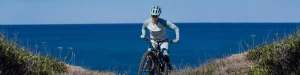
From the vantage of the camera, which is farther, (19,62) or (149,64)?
(149,64)

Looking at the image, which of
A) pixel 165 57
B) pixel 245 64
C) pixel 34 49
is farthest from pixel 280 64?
pixel 34 49

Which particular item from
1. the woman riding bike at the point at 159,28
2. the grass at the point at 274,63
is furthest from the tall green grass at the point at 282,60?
the woman riding bike at the point at 159,28

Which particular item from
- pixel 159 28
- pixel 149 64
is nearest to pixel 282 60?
pixel 159 28

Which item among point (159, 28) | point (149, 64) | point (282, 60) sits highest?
point (159, 28)

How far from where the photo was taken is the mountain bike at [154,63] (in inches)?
483

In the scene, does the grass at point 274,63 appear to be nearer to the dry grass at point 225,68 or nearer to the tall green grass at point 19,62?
the dry grass at point 225,68

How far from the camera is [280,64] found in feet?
40.7

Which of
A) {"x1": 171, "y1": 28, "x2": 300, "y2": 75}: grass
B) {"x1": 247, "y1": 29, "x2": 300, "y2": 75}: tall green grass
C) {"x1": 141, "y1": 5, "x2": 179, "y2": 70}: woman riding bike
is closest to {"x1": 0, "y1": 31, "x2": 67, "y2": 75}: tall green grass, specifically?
{"x1": 141, "y1": 5, "x2": 179, "y2": 70}: woman riding bike

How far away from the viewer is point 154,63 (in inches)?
494

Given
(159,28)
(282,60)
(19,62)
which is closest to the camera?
(19,62)

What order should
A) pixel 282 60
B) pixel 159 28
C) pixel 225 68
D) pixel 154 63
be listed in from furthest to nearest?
pixel 225 68 < pixel 159 28 < pixel 154 63 < pixel 282 60

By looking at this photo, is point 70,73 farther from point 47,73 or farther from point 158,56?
point 158,56
